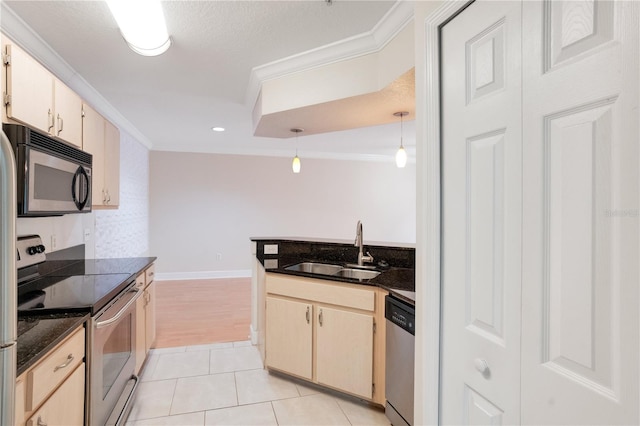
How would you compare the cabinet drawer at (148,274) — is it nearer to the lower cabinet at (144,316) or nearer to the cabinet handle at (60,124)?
the lower cabinet at (144,316)

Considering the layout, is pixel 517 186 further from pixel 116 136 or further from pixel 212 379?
pixel 116 136

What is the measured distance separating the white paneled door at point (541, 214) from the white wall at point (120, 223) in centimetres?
250

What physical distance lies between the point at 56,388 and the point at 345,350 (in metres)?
1.51

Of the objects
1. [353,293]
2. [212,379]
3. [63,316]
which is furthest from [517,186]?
[212,379]

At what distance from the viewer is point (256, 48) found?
7.09 ft

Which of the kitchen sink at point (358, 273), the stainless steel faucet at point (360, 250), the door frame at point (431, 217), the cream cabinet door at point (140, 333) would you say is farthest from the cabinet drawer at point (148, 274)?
the door frame at point (431, 217)

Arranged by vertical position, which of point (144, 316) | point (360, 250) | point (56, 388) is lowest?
point (144, 316)

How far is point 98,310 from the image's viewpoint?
1.47 m

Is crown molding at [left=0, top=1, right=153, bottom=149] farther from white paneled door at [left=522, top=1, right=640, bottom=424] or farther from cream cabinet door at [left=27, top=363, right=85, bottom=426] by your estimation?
white paneled door at [left=522, top=1, right=640, bottom=424]

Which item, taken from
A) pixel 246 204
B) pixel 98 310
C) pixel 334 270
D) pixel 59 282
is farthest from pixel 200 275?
pixel 98 310

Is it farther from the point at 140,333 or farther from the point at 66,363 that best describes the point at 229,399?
the point at 66,363

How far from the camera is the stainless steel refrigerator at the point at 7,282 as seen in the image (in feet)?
2.08

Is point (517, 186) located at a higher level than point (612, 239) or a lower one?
higher

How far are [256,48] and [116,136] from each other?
1639 millimetres
